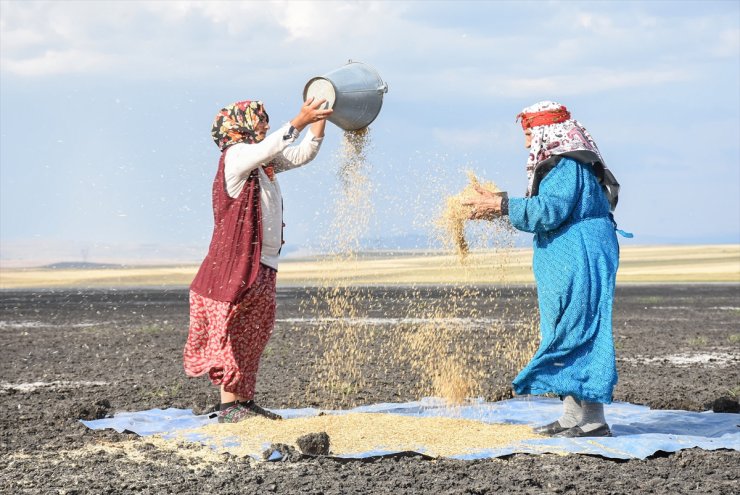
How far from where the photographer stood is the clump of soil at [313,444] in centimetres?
591

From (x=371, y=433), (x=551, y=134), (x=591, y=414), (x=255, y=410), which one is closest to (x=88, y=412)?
(x=255, y=410)

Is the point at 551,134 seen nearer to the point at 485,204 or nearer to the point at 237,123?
the point at 485,204

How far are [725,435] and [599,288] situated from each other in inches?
49.9

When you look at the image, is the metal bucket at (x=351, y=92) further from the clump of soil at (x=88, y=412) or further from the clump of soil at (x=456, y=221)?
the clump of soil at (x=88, y=412)

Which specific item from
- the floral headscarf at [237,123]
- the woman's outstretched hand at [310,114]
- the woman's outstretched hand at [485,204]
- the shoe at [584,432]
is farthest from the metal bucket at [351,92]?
the shoe at [584,432]

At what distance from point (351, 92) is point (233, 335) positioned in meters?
1.69

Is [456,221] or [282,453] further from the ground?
[456,221]

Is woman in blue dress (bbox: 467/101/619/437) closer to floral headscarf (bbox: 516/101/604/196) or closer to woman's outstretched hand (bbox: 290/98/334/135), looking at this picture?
floral headscarf (bbox: 516/101/604/196)

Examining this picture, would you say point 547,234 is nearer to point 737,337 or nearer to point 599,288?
point 599,288

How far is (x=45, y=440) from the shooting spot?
682cm

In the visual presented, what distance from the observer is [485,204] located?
6.37 meters

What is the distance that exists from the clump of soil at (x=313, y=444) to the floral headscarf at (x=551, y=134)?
6.33 ft

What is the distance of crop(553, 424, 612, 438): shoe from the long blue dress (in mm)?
215

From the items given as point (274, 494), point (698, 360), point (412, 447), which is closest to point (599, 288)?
point (412, 447)
